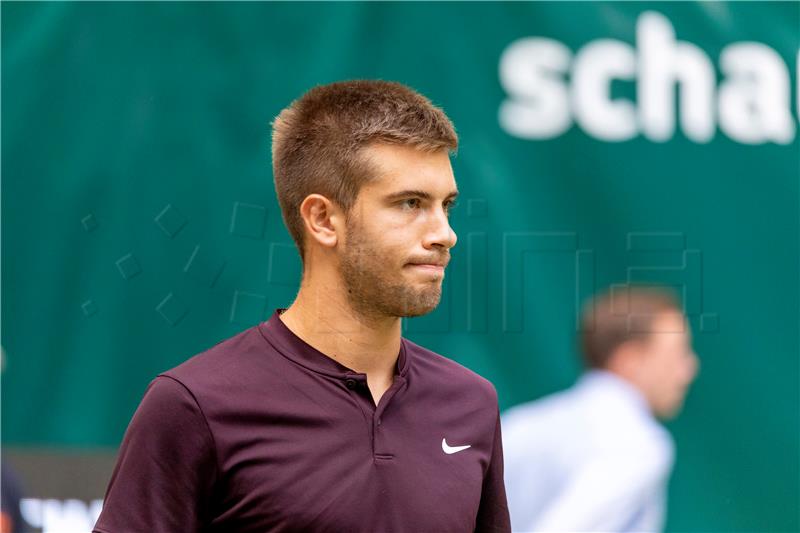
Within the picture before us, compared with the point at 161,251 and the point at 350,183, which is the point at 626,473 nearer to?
the point at 161,251

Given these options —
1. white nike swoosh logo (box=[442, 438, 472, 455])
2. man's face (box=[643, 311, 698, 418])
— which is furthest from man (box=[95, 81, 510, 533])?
man's face (box=[643, 311, 698, 418])

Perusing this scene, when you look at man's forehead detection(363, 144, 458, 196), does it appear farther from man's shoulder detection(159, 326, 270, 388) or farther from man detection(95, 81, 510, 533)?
man's shoulder detection(159, 326, 270, 388)

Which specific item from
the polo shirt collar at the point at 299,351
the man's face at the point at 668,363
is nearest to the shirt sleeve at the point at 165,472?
the polo shirt collar at the point at 299,351

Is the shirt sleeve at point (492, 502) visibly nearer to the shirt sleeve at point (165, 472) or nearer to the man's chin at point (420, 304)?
the man's chin at point (420, 304)

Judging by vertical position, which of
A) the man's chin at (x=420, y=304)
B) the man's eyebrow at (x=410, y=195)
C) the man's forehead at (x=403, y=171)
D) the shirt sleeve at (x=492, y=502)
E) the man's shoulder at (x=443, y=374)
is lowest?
the shirt sleeve at (x=492, y=502)

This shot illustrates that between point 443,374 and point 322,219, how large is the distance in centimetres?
31

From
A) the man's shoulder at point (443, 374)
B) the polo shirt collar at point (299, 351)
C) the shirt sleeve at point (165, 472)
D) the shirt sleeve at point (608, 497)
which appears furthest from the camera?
the shirt sleeve at point (608, 497)

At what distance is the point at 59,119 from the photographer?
313 centimetres

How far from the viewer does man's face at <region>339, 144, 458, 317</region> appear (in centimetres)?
165

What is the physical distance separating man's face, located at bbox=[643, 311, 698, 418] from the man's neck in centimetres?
155

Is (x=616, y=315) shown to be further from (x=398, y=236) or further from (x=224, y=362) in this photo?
(x=224, y=362)

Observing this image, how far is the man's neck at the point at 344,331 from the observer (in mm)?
1668

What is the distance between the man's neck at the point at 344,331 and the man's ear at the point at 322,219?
2.8 inches

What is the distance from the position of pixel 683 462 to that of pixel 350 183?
1.71 metres
